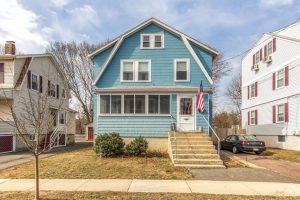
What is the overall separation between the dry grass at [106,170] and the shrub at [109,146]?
1098 mm

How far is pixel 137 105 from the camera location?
19.4 m

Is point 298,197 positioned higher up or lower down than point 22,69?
lower down

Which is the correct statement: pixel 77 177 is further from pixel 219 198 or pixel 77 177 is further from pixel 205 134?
pixel 205 134

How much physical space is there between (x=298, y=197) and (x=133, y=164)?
24.5 ft

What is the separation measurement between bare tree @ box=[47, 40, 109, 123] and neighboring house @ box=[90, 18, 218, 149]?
2490 centimetres

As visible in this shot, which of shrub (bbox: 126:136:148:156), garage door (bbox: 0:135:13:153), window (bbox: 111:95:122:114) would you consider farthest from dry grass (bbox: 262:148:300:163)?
garage door (bbox: 0:135:13:153)

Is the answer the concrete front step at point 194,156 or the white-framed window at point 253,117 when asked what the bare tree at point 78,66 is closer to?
the white-framed window at point 253,117

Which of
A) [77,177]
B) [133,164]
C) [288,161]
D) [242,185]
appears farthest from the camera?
[288,161]

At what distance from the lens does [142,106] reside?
19391 millimetres

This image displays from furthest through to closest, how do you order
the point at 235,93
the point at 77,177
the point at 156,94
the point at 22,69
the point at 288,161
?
the point at 235,93 → the point at 22,69 → the point at 156,94 → the point at 288,161 → the point at 77,177

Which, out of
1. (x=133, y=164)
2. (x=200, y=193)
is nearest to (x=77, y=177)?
(x=133, y=164)

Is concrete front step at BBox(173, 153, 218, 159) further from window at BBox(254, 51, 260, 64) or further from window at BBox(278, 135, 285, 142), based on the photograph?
window at BBox(254, 51, 260, 64)

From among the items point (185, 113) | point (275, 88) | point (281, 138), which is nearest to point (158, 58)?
point (185, 113)

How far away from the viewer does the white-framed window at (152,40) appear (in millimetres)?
20562
